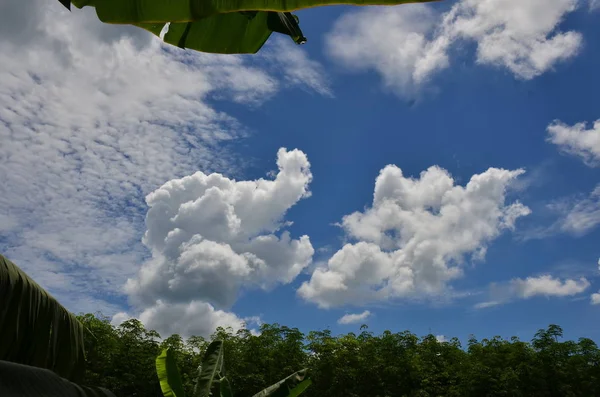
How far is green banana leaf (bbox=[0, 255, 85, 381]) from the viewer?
2.48 meters

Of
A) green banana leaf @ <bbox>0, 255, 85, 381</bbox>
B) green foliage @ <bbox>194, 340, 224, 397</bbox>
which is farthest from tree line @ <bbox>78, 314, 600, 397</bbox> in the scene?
green banana leaf @ <bbox>0, 255, 85, 381</bbox>

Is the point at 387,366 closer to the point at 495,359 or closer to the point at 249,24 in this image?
the point at 495,359

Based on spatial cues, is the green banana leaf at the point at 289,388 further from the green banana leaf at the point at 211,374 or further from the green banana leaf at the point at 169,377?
the green banana leaf at the point at 169,377

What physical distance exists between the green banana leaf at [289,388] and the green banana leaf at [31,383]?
7.87 feet

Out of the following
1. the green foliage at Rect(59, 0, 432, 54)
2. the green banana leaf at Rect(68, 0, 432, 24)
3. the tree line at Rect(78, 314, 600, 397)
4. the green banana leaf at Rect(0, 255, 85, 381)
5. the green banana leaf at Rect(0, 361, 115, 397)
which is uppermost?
the tree line at Rect(78, 314, 600, 397)

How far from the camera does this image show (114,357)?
1467 centimetres

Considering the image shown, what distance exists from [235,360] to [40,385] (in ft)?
41.6

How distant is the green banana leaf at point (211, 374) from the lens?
4926 millimetres

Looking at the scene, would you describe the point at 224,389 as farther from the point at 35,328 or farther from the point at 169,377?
the point at 35,328

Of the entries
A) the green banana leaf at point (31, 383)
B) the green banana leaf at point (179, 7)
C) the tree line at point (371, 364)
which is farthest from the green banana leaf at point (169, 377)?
the tree line at point (371, 364)

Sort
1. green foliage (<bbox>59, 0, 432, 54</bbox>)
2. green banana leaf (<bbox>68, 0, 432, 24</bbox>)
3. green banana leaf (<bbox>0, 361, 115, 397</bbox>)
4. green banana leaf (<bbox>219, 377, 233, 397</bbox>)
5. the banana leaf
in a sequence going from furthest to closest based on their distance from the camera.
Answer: green banana leaf (<bbox>219, 377, 233, 397</bbox>), green banana leaf (<bbox>0, 361, 115, 397</bbox>), the banana leaf, green foliage (<bbox>59, 0, 432, 54</bbox>), green banana leaf (<bbox>68, 0, 432, 24</bbox>)

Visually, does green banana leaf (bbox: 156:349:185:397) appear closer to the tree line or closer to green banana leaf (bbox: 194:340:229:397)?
green banana leaf (bbox: 194:340:229:397)

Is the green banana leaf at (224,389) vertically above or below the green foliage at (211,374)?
below

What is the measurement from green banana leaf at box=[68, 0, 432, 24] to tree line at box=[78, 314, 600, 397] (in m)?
12.8
